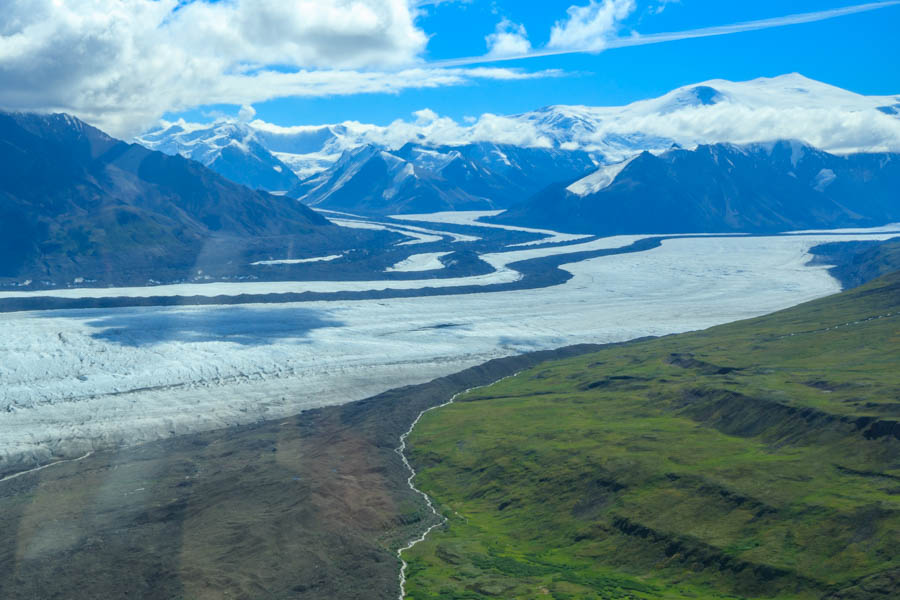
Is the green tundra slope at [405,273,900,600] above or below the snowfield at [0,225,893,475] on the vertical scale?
below

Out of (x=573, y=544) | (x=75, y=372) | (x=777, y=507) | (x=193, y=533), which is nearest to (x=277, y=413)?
(x=75, y=372)

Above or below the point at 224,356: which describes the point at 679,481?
below

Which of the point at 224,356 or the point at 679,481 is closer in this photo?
the point at 679,481

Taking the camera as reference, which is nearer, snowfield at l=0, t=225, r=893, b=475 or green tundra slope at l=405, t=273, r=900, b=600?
green tundra slope at l=405, t=273, r=900, b=600

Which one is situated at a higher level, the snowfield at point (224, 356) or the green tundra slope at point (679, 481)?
the snowfield at point (224, 356)
